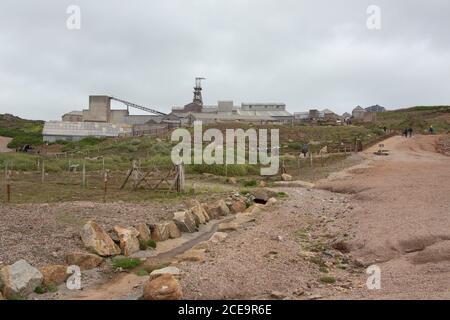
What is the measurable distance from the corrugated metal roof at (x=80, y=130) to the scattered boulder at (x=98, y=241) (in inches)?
2384

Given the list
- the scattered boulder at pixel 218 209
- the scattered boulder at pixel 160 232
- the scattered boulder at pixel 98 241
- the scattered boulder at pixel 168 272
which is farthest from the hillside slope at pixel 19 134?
the scattered boulder at pixel 168 272

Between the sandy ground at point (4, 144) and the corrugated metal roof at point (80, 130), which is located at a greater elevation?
the corrugated metal roof at point (80, 130)

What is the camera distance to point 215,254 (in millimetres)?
13305

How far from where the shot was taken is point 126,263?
13.0 metres

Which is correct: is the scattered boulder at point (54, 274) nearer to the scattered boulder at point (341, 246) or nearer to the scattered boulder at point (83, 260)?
the scattered boulder at point (83, 260)

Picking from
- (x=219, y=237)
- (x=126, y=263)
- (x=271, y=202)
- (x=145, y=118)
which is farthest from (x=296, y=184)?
(x=145, y=118)

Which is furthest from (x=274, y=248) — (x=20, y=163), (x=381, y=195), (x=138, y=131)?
(x=138, y=131)

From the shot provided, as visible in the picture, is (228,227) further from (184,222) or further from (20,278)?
(20,278)

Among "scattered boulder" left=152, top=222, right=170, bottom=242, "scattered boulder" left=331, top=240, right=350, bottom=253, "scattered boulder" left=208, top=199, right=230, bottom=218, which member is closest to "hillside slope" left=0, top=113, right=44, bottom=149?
"scattered boulder" left=208, top=199, right=230, bottom=218

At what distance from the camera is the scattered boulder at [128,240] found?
13914 mm

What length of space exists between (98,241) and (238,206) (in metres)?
9.10

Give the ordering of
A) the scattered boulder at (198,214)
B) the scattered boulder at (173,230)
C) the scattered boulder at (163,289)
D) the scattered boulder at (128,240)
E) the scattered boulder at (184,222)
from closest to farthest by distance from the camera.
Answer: the scattered boulder at (163,289) < the scattered boulder at (128,240) < the scattered boulder at (173,230) < the scattered boulder at (184,222) < the scattered boulder at (198,214)

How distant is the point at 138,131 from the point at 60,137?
10.7m
